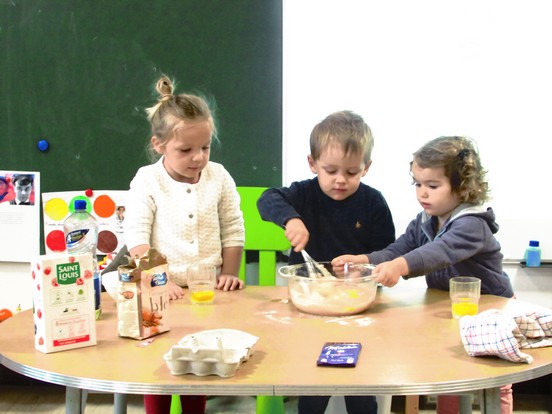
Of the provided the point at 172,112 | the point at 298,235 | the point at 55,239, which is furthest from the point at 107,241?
the point at 298,235

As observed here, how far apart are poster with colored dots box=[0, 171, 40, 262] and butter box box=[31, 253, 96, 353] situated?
1645mm

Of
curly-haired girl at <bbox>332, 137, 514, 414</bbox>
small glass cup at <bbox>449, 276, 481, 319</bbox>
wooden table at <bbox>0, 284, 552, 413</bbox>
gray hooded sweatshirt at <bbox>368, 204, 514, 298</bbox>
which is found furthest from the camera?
curly-haired girl at <bbox>332, 137, 514, 414</bbox>

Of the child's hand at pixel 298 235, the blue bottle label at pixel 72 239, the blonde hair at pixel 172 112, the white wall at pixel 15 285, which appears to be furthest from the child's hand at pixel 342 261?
the white wall at pixel 15 285

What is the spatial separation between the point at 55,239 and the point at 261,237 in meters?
0.94

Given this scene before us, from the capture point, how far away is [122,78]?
279 centimetres

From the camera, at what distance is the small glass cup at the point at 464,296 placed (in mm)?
1557

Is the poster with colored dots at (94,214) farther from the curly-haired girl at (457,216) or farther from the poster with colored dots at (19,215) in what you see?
the curly-haired girl at (457,216)

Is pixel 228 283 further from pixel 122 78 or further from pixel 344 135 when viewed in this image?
pixel 122 78

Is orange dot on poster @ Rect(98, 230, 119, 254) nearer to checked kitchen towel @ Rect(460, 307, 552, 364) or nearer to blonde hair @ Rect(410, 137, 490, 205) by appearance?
blonde hair @ Rect(410, 137, 490, 205)

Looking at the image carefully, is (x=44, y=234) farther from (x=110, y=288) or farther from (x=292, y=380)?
(x=292, y=380)

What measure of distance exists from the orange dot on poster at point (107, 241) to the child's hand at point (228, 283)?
1090 millimetres

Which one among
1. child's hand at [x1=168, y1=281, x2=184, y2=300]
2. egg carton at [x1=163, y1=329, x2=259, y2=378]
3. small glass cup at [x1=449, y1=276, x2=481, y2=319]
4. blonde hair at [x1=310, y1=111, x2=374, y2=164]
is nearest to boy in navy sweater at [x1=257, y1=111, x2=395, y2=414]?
blonde hair at [x1=310, y1=111, x2=374, y2=164]

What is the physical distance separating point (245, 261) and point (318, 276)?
1.01 meters

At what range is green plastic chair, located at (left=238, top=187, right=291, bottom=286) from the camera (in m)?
2.69
